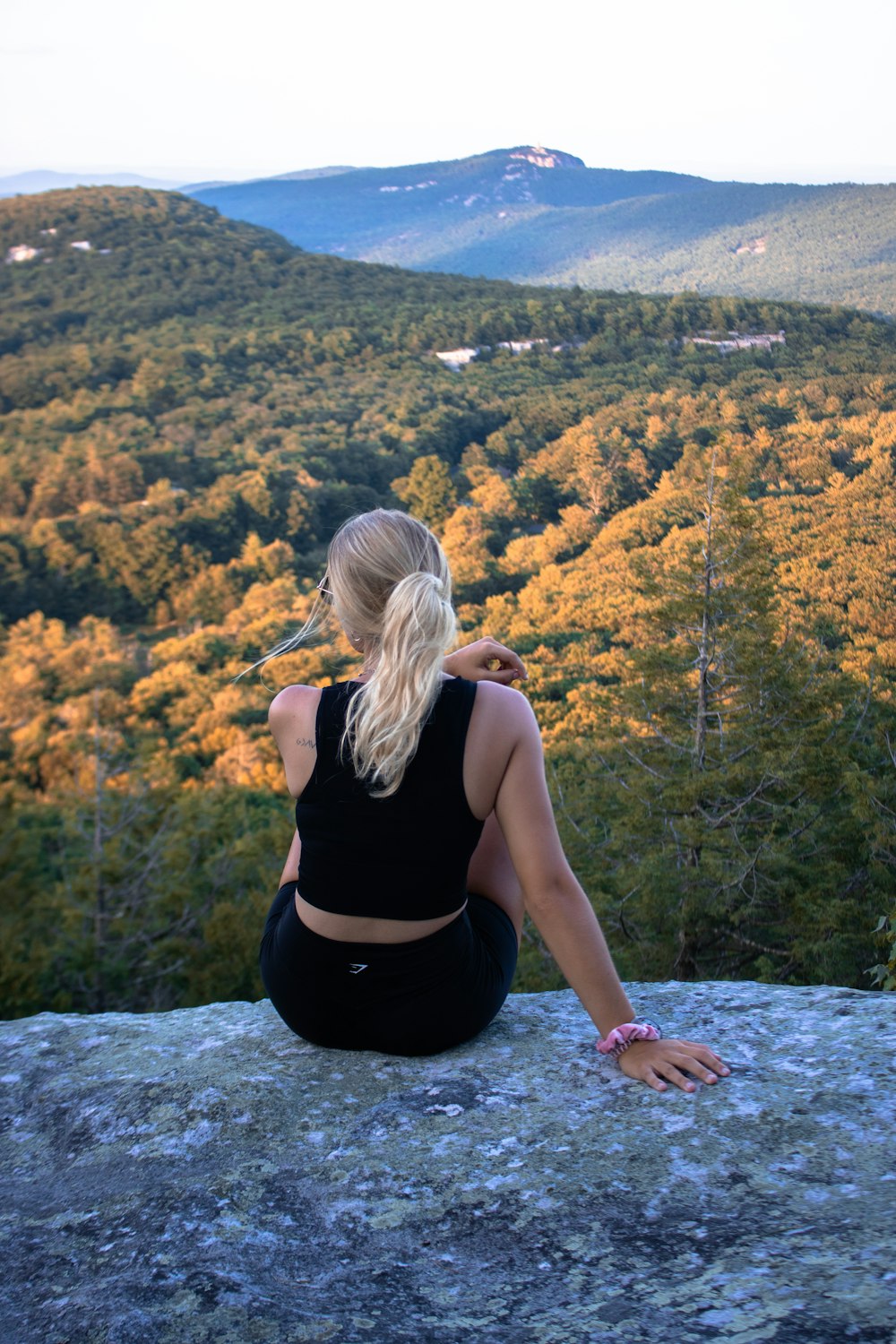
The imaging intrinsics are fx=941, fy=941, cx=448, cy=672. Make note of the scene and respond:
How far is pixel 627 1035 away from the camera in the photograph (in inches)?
69.9

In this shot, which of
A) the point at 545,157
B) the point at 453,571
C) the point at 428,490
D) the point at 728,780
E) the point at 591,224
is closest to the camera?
the point at 728,780

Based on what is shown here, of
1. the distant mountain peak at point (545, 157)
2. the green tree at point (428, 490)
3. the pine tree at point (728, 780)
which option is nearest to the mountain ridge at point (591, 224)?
the distant mountain peak at point (545, 157)

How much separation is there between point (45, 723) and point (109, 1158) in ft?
84.0

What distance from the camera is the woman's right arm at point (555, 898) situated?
1.71 m

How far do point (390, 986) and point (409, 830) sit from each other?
34 cm

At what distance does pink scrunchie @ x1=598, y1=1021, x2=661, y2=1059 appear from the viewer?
1.77 metres

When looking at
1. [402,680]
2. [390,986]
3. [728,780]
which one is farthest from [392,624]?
[728,780]

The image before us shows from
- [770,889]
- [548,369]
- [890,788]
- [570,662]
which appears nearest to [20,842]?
[770,889]

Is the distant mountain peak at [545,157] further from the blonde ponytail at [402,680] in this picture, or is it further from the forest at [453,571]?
the blonde ponytail at [402,680]

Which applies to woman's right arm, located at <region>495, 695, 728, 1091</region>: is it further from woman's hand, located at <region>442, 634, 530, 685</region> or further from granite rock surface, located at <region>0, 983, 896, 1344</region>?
woman's hand, located at <region>442, 634, 530, 685</region>

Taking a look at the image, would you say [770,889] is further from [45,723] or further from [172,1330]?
[45,723]

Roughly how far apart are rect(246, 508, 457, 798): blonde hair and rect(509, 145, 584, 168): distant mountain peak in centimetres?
15098

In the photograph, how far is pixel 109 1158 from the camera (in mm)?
1657

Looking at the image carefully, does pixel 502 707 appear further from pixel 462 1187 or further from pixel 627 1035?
pixel 462 1187
